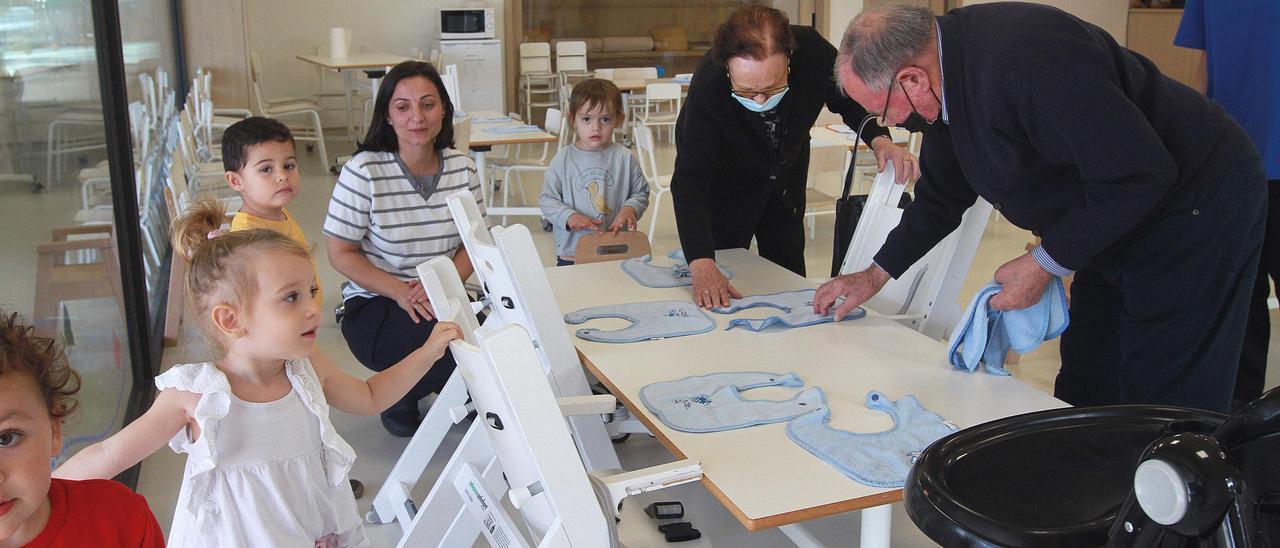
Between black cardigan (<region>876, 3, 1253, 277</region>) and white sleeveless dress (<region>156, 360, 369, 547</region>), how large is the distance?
1.30 metres

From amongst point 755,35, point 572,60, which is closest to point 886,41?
point 755,35

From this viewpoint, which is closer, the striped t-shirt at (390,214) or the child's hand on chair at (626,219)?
the striped t-shirt at (390,214)

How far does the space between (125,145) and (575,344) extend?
2361 mm

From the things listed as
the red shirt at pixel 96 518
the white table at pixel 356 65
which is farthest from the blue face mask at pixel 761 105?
the white table at pixel 356 65

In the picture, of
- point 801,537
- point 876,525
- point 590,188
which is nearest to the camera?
point 876,525

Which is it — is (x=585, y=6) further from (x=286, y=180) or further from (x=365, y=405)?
(x=365, y=405)

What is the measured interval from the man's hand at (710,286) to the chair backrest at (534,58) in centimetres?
881

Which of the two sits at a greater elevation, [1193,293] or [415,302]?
[1193,293]

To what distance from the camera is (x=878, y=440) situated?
1.79 meters

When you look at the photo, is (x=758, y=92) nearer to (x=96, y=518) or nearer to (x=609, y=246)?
(x=609, y=246)

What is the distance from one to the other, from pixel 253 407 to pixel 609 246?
2.00 m

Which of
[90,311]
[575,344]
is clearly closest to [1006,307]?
[575,344]

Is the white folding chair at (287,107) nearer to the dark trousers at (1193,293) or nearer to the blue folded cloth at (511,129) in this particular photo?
the blue folded cloth at (511,129)

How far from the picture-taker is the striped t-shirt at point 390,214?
10.4 feet
